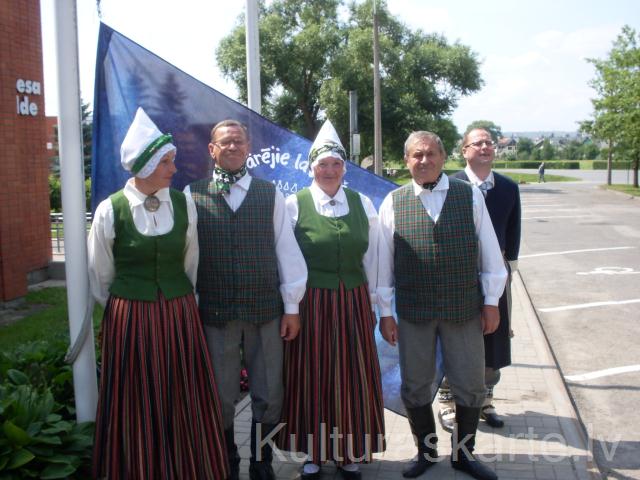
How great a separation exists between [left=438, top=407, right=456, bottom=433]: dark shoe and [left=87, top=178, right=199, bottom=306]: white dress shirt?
2089 millimetres

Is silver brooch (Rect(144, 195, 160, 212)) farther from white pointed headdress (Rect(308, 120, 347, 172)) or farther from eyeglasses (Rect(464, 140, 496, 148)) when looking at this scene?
eyeglasses (Rect(464, 140, 496, 148))

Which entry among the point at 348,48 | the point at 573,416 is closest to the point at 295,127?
the point at 348,48

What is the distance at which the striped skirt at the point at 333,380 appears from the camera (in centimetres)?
344

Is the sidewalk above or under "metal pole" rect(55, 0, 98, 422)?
under

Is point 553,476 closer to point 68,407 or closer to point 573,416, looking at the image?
point 573,416

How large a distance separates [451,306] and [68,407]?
2.11 meters

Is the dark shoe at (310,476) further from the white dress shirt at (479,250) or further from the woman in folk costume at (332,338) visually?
the white dress shirt at (479,250)

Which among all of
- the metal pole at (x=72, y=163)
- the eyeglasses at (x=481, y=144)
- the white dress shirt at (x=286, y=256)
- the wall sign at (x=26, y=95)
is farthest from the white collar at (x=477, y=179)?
the wall sign at (x=26, y=95)

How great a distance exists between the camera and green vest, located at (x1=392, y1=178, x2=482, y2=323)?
11.2 ft

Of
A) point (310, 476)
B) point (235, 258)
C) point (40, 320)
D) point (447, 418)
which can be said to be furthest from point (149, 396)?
point (40, 320)

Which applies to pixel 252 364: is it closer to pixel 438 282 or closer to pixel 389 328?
pixel 389 328

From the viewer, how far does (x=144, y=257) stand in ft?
9.89

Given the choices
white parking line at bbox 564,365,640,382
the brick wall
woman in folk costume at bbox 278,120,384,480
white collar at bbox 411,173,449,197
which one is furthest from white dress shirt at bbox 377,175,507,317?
the brick wall

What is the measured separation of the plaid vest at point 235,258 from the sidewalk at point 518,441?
1.03 meters
